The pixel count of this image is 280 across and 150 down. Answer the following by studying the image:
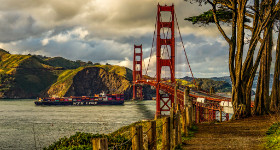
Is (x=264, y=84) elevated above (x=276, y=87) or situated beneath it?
elevated above

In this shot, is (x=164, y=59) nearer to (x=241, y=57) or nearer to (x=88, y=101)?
(x=241, y=57)

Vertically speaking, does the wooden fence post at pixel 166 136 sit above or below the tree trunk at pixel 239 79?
below

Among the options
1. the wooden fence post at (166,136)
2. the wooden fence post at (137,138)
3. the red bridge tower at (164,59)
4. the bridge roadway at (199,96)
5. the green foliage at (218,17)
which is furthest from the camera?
the red bridge tower at (164,59)

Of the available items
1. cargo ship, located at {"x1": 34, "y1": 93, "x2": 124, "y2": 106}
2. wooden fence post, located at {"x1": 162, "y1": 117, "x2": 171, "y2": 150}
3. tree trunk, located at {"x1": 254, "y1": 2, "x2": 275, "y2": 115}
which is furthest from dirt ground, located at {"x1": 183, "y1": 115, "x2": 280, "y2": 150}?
cargo ship, located at {"x1": 34, "y1": 93, "x2": 124, "y2": 106}

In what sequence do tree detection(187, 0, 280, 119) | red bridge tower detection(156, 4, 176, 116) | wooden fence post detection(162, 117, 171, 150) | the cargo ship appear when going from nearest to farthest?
wooden fence post detection(162, 117, 171, 150) → tree detection(187, 0, 280, 119) → red bridge tower detection(156, 4, 176, 116) → the cargo ship

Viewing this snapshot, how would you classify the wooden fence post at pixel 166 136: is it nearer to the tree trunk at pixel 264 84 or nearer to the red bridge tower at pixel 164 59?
the tree trunk at pixel 264 84

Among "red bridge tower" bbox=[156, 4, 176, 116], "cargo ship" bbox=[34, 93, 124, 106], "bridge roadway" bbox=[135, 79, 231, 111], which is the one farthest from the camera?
"cargo ship" bbox=[34, 93, 124, 106]

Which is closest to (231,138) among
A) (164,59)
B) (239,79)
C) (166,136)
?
(166,136)

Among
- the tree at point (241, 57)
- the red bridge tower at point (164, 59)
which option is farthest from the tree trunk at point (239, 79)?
the red bridge tower at point (164, 59)

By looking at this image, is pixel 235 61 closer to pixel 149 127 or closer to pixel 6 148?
pixel 149 127

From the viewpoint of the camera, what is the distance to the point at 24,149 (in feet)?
103

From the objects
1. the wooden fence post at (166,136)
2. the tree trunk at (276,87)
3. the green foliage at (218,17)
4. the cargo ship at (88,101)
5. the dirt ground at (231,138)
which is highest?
the green foliage at (218,17)

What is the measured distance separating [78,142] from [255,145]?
586 cm

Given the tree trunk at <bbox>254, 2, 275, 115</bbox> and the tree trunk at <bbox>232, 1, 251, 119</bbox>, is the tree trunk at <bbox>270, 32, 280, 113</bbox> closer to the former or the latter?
the tree trunk at <bbox>254, 2, 275, 115</bbox>
